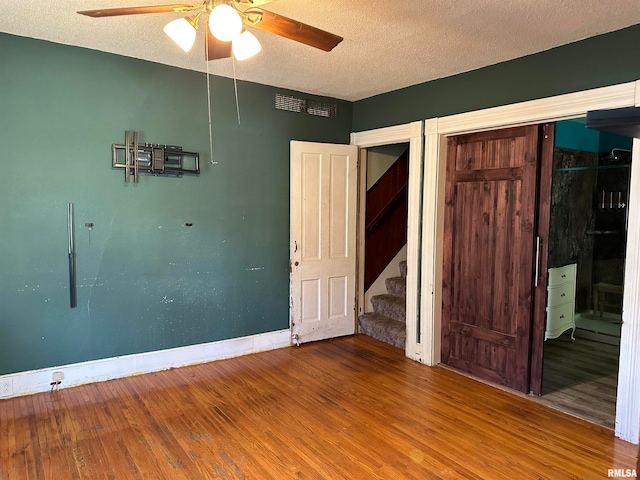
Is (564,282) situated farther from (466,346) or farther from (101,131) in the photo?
(101,131)

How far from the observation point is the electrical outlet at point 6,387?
318cm

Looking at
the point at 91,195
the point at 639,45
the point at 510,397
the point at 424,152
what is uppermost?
the point at 639,45

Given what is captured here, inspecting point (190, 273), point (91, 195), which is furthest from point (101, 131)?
point (190, 273)

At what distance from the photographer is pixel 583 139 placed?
16.1 feet

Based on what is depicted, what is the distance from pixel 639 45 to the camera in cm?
270

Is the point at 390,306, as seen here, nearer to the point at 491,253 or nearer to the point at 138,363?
the point at 491,253

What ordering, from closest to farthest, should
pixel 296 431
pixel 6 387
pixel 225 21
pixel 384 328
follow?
1. pixel 225 21
2. pixel 296 431
3. pixel 6 387
4. pixel 384 328

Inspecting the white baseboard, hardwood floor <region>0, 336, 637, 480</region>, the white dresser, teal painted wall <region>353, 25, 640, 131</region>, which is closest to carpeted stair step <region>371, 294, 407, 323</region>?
hardwood floor <region>0, 336, 637, 480</region>

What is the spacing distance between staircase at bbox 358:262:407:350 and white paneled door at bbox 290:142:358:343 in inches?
8.4

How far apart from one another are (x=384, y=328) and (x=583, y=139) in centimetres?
309

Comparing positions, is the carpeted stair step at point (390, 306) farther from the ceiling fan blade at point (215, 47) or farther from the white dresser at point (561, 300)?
the ceiling fan blade at point (215, 47)

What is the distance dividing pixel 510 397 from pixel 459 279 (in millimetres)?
1031

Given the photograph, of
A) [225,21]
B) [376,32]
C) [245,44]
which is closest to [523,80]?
[376,32]

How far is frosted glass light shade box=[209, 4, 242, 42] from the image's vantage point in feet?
5.99
